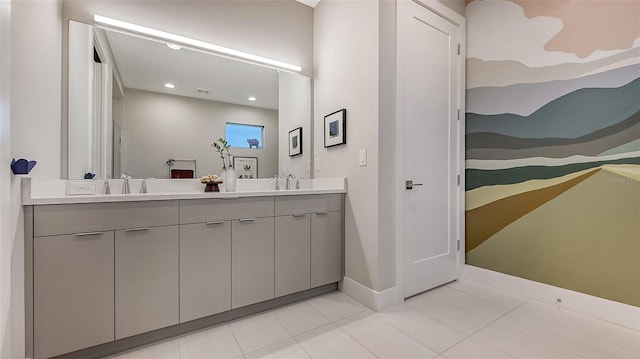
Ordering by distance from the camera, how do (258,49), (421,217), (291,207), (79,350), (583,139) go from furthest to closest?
(258,49) → (421,217) → (291,207) → (583,139) → (79,350)

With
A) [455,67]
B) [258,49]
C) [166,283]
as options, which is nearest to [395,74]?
[455,67]

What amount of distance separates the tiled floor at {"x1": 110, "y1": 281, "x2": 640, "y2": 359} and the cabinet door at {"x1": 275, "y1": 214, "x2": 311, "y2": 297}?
0.17m

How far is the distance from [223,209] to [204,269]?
40cm

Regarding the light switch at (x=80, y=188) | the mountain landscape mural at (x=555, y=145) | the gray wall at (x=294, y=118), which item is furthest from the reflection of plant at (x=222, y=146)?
the mountain landscape mural at (x=555, y=145)

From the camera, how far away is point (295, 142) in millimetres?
2645

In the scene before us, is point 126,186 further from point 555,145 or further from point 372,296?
point 555,145

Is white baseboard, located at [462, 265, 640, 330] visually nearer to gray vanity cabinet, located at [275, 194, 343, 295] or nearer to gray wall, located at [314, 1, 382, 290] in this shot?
gray wall, located at [314, 1, 382, 290]

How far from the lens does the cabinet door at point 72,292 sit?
1.28 m

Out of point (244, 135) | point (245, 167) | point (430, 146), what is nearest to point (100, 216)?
point (245, 167)

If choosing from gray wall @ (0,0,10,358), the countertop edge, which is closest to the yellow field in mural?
the countertop edge

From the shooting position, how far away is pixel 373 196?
78.8 inches

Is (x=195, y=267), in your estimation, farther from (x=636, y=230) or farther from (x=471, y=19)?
(x=471, y=19)

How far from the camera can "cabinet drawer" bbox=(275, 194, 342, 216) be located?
2021 millimetres

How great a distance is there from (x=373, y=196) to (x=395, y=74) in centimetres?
98
